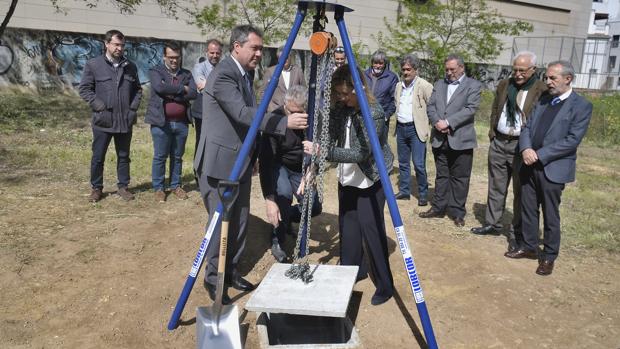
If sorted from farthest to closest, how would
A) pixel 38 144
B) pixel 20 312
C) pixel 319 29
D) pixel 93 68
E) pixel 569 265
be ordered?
pixel 38 144 → pixel 93 68 → pixel 569 265 → pixel 20 312 → pixel 319 29

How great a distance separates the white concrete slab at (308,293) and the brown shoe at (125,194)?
122 inches

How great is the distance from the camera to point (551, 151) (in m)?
4.30

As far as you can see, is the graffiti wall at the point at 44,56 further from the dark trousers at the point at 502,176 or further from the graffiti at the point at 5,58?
the dark trousers at the point at 502,176

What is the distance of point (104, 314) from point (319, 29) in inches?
97.8

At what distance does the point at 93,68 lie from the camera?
222 inches

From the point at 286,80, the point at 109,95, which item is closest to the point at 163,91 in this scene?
the point at 109,95

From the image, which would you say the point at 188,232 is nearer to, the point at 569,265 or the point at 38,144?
the point at 569,265

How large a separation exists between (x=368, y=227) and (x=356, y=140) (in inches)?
26.8

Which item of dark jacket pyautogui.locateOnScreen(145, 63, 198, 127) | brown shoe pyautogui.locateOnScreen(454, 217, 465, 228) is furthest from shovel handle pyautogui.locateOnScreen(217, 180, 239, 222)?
brown shoe pyautogui.locateOnScreen(454, 217, 465, 228)

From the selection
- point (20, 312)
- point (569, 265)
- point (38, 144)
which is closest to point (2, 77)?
point (38, 144)

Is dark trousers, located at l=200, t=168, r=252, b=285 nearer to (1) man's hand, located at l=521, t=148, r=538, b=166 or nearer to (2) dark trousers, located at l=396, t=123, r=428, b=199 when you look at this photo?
(1) man's hand, located at l=521, t=148, r=538, b=166

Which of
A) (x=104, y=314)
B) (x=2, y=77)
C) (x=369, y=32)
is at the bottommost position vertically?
(x=104, y=314)

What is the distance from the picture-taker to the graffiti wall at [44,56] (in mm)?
14789

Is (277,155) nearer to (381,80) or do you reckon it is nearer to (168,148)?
(168,148)
